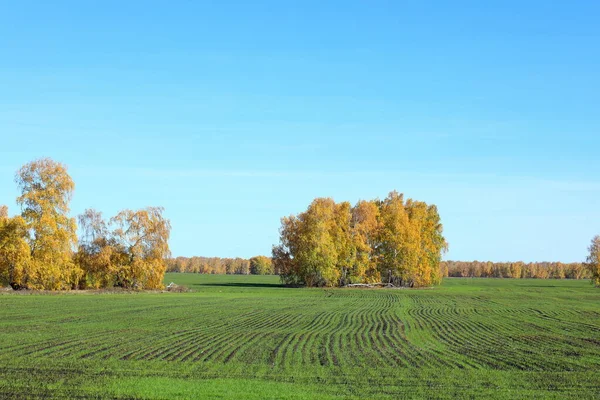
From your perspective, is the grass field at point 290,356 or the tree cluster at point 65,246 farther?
the tree cluster at point 65,246

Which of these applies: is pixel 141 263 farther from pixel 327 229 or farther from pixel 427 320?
pixel 427 320

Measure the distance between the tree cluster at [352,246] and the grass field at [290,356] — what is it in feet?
190

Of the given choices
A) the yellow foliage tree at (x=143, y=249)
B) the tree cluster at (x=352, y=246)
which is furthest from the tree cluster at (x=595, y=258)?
the yellow foliage tree at (x=143, y=249)

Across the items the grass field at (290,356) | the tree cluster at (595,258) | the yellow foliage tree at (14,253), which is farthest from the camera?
the tree cluster at (595,258)

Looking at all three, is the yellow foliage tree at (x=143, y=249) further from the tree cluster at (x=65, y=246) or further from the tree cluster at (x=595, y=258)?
the tree cluster at (x=595, y=258)

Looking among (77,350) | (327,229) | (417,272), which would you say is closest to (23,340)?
(77,350)

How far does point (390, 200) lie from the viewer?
113188 mm

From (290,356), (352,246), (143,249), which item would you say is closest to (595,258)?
(352,246)

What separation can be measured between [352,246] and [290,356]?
263 feet

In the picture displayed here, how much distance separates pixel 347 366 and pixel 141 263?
193ft

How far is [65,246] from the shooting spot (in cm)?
6912

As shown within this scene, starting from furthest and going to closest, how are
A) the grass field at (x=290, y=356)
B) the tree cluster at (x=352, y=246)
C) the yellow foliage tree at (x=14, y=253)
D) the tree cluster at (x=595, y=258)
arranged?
the tree cluster at (x=595, y=258)
the tree cluster at (x=352, y=246)
the yellow foliage tree at (x=14, y=253)
the grass field at (x=290, y=356)

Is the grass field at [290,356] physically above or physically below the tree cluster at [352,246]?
below

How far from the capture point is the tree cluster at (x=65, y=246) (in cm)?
6694
